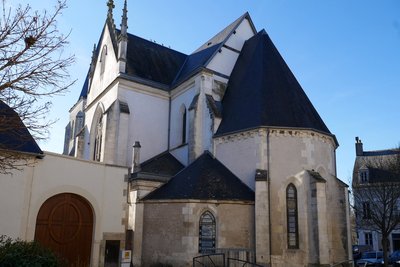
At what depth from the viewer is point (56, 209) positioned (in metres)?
13.2

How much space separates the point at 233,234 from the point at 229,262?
1.60 meters

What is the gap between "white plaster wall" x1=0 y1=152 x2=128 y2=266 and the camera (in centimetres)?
1205

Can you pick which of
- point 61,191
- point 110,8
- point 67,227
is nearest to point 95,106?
point 110,8

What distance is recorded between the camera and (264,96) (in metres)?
18.5

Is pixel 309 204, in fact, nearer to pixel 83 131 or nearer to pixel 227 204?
pixel 227 204

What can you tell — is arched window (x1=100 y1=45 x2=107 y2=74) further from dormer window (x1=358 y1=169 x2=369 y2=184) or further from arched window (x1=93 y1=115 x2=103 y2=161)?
dormer window (x1=358 y1=169 x2=369 y2=184)

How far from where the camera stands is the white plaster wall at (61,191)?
12055 millimetres

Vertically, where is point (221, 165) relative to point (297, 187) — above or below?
above

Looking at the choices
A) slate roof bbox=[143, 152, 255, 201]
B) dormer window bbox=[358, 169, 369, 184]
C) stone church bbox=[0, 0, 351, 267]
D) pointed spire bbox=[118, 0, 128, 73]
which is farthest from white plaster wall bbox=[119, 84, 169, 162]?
dormer window bbox=[358, 169, 369, 184]

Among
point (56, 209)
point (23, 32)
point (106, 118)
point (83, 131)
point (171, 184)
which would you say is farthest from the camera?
point (83, 131)

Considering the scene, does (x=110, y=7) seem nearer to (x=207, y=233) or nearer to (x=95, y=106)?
(x=95, y=106)

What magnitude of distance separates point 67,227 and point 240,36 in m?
15.5

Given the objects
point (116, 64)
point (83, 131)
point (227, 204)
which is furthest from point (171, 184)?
point (83, 131)

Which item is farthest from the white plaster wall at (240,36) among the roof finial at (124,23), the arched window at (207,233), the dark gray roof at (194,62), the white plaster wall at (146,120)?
the arched window at (207,233)
